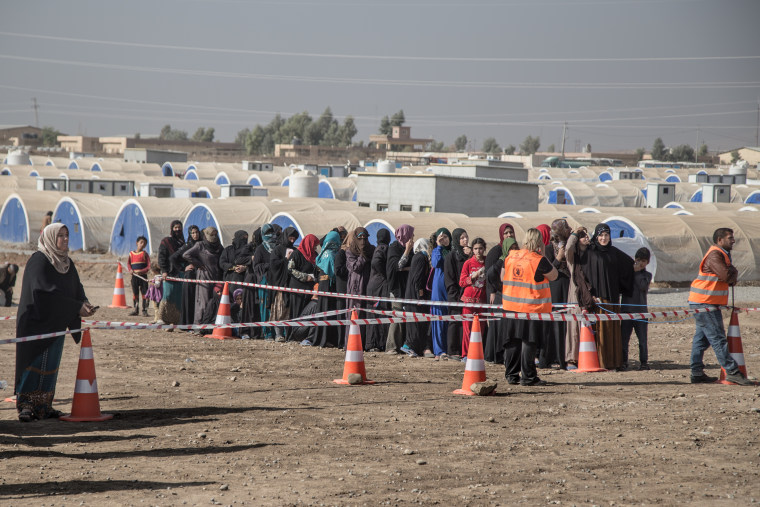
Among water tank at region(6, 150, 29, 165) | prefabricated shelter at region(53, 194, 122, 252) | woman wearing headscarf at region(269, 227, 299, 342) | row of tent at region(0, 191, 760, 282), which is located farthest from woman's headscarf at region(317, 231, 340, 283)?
water tank at region(6, 150, 29, 165)

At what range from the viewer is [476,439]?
7.42 metres

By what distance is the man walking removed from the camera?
9688mm

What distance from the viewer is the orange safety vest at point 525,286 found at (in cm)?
934

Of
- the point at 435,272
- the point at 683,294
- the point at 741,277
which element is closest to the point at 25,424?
the point at 435,272

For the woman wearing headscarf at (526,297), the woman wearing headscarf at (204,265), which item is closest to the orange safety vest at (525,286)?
the woman wearing headscarf at (526,297)

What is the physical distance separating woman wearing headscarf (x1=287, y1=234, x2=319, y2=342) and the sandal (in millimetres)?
5679

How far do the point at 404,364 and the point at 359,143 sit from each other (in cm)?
14143

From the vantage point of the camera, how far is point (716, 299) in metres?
9.73

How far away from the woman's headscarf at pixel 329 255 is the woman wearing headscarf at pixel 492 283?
2714 mm

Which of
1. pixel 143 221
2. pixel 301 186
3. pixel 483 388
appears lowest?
pixel 483 388

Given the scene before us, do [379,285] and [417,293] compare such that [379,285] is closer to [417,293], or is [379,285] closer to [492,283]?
[417,293]

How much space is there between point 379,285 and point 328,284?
3.53 feet

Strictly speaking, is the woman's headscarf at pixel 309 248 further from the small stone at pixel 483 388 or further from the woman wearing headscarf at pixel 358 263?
the small stone at pixel 483 388

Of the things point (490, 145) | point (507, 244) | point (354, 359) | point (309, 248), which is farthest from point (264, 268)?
point (490, 145)
